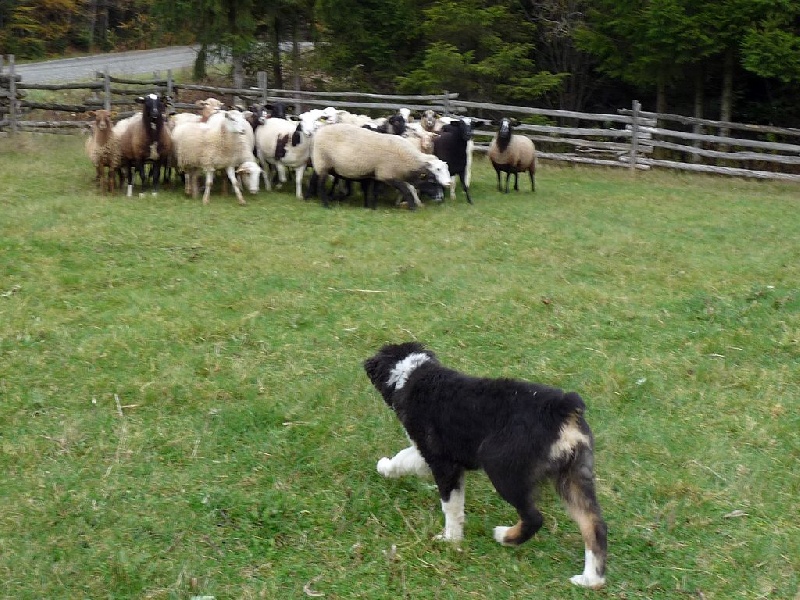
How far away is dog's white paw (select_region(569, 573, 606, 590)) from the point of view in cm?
360

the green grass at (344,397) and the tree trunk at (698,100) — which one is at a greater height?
the tree trunk at (698,100)

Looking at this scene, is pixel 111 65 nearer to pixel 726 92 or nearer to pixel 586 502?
pixel 726 92

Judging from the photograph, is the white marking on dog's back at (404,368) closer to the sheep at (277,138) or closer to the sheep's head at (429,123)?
the sheep at (277,138)

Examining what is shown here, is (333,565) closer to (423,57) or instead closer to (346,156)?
(346,156)

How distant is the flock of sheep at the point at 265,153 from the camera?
38.7 ft

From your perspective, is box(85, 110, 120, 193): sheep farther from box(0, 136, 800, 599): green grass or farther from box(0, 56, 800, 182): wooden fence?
box(0, 56, 800, 182): wooden fence

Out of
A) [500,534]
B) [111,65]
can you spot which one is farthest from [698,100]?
[111,65]

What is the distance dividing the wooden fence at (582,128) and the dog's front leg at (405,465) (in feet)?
45.0

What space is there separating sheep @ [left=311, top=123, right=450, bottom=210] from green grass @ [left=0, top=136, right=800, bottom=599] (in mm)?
1548

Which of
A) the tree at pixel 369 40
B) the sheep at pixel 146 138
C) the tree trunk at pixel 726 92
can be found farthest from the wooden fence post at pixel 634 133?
the sheep at pixel 146 138

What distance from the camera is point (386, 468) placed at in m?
4.48

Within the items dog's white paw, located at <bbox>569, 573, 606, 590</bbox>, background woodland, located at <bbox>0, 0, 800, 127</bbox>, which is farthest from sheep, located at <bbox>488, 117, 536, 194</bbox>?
dog's white paw, located at <bbox>569, 573, 606, 590</bbox>

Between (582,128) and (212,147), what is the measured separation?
434 inches

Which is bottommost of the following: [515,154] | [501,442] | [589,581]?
[589,581]
